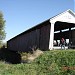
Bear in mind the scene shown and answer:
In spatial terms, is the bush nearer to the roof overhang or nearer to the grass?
the grass

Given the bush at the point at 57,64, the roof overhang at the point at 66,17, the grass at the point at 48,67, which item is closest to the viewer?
the bush at the point at 57,64

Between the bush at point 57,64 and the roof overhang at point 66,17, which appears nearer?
the bush at point 57,64

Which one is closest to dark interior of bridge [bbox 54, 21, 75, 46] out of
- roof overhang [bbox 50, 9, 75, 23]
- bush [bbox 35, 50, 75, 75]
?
roof overhang [bbox 50, 9, 75, 23]

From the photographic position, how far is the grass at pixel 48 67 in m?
16.9

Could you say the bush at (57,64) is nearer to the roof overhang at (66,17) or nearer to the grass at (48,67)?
the grass at (48,67)

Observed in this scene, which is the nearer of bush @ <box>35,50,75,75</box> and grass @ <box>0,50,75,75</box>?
bush @ <box>35,50,75,75</box>

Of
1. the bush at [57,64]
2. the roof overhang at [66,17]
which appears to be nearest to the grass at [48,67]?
the bush at [57,64]

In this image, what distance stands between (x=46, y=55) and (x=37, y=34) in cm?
897

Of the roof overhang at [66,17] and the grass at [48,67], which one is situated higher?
the roof overhang at [66,17]

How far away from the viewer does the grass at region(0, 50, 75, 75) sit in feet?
55.5

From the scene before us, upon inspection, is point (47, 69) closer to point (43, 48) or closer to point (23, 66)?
point (23, 66)

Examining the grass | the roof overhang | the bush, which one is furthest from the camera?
the roof overhang

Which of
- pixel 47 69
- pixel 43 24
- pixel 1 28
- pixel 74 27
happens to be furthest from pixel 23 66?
pixel 1 28

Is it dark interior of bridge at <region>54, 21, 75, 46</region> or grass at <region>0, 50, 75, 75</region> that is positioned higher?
dark interior of bridge at <region>54, 21, 75, 46</region>
